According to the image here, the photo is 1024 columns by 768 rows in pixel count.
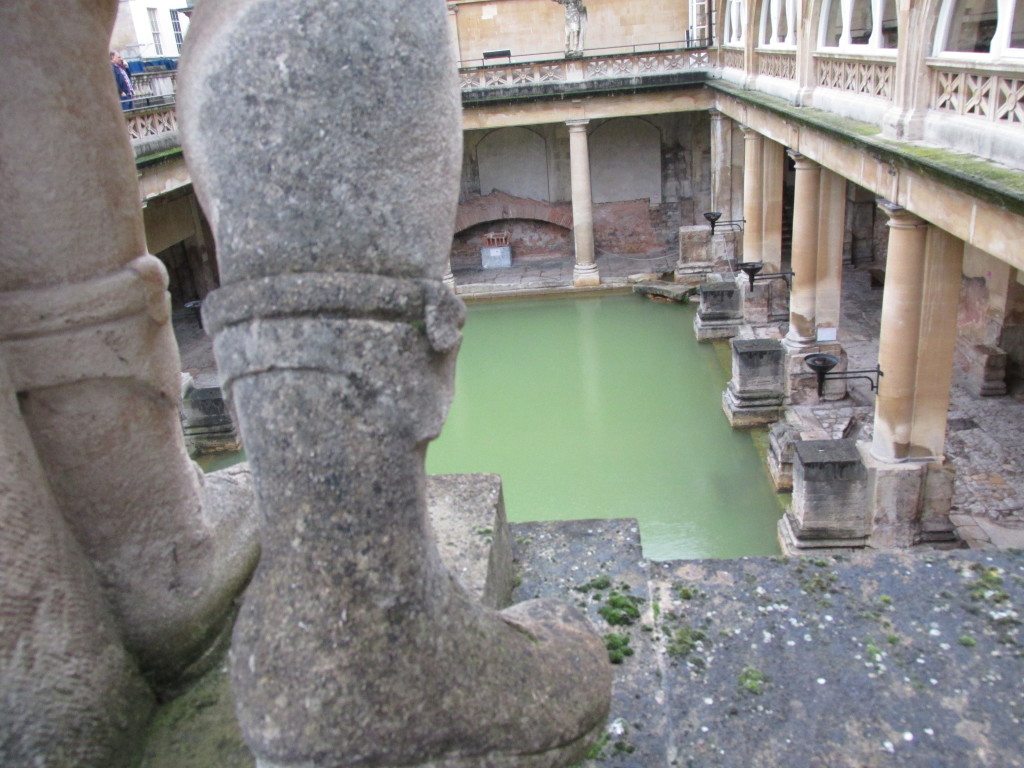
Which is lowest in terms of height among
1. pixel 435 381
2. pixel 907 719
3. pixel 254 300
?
pixel 907 719

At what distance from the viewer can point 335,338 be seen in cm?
129

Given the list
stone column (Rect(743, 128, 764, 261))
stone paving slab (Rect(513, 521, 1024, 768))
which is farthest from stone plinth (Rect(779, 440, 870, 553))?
stone column (Rect(743, 128, 764, 261))

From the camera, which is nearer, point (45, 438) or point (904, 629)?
point (45, 438)

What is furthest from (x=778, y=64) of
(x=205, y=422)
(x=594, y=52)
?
(x=594, y=52)

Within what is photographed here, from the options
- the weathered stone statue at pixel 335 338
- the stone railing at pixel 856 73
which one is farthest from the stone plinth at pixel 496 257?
the weathered stone statue at pixel 335 338

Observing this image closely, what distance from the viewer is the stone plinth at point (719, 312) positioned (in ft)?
42.8

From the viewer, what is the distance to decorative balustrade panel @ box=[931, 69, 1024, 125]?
16.1ft

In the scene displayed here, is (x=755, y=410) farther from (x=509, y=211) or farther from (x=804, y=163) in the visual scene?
(x=509, y=211)

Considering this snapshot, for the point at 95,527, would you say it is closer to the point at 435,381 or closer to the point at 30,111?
the point at 30,111

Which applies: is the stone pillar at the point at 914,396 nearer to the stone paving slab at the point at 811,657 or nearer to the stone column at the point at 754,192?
the stone paving slab at the point at 811,657

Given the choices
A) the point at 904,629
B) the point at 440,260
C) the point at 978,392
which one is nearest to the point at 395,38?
the point at 440,260

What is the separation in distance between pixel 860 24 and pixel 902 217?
9883mm

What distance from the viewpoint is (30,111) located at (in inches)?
64.5

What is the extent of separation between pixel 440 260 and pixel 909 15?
6.08 meters
